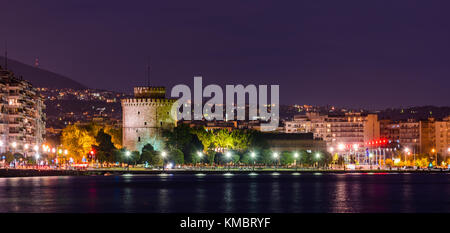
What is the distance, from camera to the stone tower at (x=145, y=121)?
110 metres

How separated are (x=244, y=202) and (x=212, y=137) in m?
67.5

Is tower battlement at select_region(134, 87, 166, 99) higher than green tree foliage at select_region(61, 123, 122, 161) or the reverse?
higher

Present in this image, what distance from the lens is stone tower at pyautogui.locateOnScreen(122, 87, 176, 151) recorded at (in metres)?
110

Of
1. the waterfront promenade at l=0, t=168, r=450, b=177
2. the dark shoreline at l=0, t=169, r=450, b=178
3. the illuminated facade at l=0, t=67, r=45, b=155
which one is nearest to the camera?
the dark shoreline at l=0, t=169, r=450, b=178

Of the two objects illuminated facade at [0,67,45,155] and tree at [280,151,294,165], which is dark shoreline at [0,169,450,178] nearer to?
tree at [280,151,294,165]

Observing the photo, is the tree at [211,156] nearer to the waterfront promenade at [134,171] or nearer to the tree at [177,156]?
the waterfront promenade at [134,171]

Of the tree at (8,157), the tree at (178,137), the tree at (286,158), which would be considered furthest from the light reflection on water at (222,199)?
the tree at (286,158)

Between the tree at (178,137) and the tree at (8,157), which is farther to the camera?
the tree at (178,137)

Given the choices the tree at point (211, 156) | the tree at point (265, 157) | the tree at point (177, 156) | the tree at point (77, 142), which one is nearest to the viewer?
the tree at point (177, 156)

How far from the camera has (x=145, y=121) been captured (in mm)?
110125

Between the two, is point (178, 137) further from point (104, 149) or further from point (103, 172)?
point (103, 172)

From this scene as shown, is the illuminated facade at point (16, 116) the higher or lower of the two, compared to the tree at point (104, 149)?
higher

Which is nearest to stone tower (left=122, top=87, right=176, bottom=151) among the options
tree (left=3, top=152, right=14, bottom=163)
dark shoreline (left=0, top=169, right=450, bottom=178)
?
dark shoreline (left=0, top=169, right=450, bottom=178)
